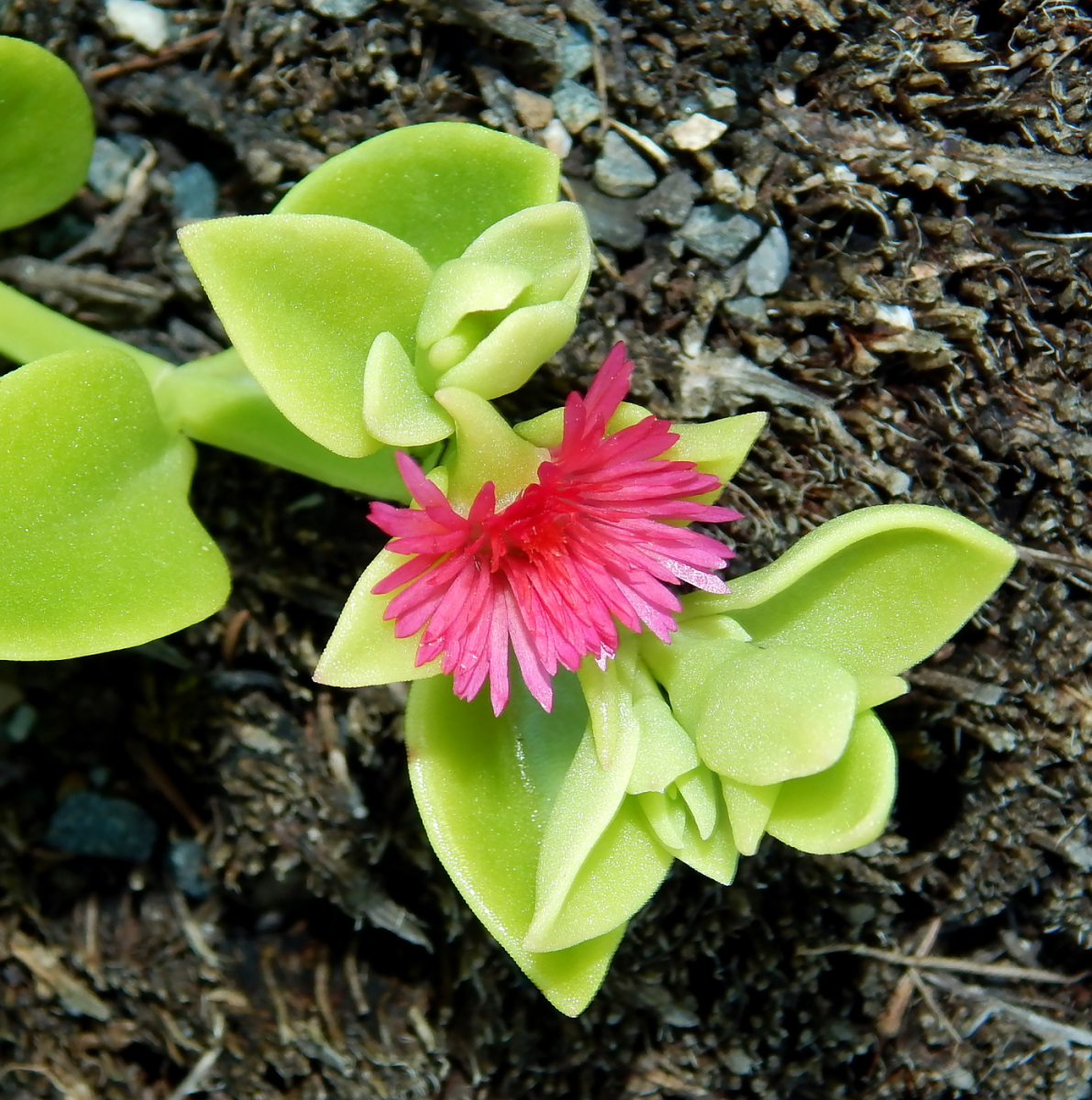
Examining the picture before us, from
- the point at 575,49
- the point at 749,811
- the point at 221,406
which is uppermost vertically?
the point at 575,49

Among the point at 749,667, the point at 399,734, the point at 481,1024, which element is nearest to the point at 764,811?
the point at 749,667

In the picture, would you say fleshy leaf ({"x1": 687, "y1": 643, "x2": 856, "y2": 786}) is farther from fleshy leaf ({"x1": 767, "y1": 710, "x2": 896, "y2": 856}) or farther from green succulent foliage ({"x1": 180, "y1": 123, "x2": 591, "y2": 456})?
green succulent foliage ({"x1": 180, "y1": 123, "x2": 591, "y2": 456})

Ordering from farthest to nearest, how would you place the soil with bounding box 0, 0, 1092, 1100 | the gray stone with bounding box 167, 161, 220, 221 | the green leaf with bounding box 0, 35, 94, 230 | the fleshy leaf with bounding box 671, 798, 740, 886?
the gray stone with bounding box 167, 161, 220, 221 → the soil with bounding box 0, 0, 1092, 1100 → the green leaf with bounding box 0, 35, 94, 230 → the fleshy leaf with bounding box 671, 798, 740, 886

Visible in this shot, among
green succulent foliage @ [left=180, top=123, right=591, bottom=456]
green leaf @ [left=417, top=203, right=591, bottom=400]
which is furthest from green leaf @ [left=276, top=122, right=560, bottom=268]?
green leaf @ [left=417, top=203, right=591, bottom=400]

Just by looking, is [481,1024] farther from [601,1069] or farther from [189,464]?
[189,464]

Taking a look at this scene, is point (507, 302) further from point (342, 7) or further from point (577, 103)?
point (342, 7)

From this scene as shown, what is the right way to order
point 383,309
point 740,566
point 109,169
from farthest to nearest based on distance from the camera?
point 109,169, point 740,566, point 383,309

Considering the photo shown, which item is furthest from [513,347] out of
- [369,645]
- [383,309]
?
[369,645]
